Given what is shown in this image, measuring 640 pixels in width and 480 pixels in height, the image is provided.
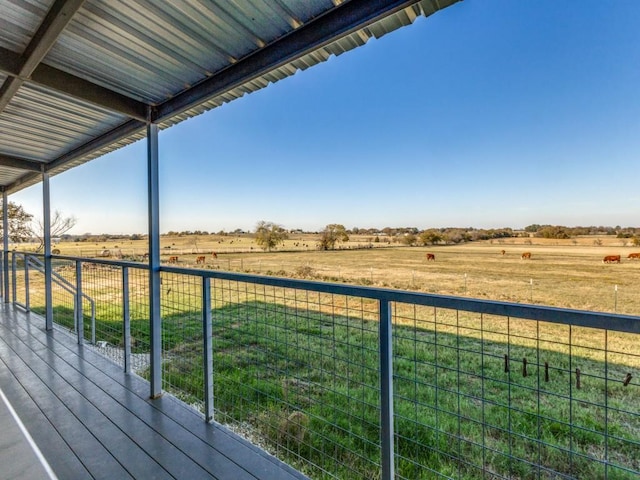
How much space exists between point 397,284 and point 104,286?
8.33 metres

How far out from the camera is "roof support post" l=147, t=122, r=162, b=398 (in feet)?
8.41

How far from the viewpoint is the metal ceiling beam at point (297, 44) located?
1.39 metres

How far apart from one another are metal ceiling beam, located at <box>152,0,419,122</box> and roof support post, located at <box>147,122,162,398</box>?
1.37 feet

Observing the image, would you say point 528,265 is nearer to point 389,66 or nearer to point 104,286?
point 389,66

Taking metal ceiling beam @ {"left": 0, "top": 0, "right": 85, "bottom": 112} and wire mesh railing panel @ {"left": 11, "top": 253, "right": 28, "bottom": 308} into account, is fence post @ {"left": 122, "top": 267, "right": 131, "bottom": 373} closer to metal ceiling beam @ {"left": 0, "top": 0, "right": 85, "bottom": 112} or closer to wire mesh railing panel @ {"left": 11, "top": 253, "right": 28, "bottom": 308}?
metal ceiling beam @ {"left": 0, "top": 0, "right": 85, "bottom": 112}

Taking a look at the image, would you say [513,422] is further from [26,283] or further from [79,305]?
[26,283]

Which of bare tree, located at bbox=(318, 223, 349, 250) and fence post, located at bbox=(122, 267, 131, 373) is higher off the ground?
bare tree, located at bbox=(318, 223, 349, 250)

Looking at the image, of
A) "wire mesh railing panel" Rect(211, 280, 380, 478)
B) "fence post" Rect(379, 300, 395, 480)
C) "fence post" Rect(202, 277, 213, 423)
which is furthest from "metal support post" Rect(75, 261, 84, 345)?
"fence post" Rect(379, 300, 395, 480)

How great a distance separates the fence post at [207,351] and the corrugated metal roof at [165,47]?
136cm

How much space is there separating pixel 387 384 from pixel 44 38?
2415 millimetres

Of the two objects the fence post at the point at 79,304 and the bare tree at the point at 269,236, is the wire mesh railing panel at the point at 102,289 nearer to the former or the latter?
the fence post at the point at 79,304

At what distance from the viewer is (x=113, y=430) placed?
6.73 feet

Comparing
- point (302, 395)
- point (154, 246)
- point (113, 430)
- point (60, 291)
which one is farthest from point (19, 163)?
point (302, 395)

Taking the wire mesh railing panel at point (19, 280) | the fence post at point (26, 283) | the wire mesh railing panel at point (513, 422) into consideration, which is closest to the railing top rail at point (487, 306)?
the wire mesh railing panel at point (513, 422)
